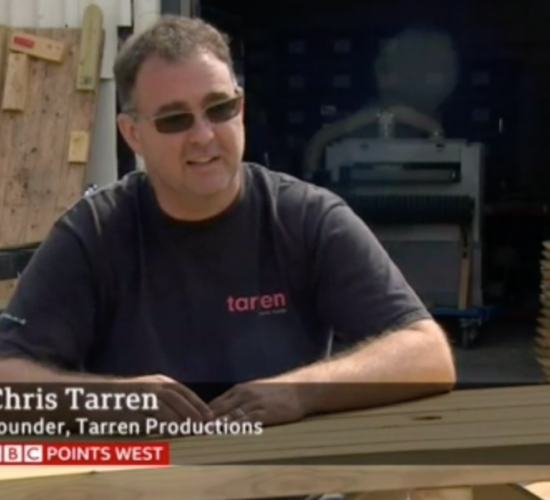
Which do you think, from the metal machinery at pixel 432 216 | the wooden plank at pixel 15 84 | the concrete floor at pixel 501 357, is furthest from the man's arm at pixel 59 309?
the metal machinery at pixel 432 216

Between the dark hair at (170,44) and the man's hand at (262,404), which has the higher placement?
the dark hair at (170,44)

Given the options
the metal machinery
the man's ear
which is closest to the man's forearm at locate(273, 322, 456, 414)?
the man's ear

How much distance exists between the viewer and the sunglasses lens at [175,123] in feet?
7.97

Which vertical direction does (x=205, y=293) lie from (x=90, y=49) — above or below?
below

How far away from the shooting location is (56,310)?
2.46 meters

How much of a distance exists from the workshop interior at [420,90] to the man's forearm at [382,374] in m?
6.84

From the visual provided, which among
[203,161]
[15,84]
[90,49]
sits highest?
[90,49]

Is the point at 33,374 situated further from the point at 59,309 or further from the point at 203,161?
the point at 203,161

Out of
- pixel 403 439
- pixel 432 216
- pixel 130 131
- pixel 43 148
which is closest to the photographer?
pixel 403 439

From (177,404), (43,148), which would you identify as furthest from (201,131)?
(43,148)

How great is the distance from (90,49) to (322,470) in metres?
4.97

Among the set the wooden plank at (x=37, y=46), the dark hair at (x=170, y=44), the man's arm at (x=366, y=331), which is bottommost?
the man's arm at (x=366, y=331)

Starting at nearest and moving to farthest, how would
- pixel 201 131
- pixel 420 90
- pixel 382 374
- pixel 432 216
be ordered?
pixel 382 374
pixel 201 131
pixel 432 216
pixel 420 90

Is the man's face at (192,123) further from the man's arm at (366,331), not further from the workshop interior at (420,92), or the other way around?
the workshop interior at (420,92)
